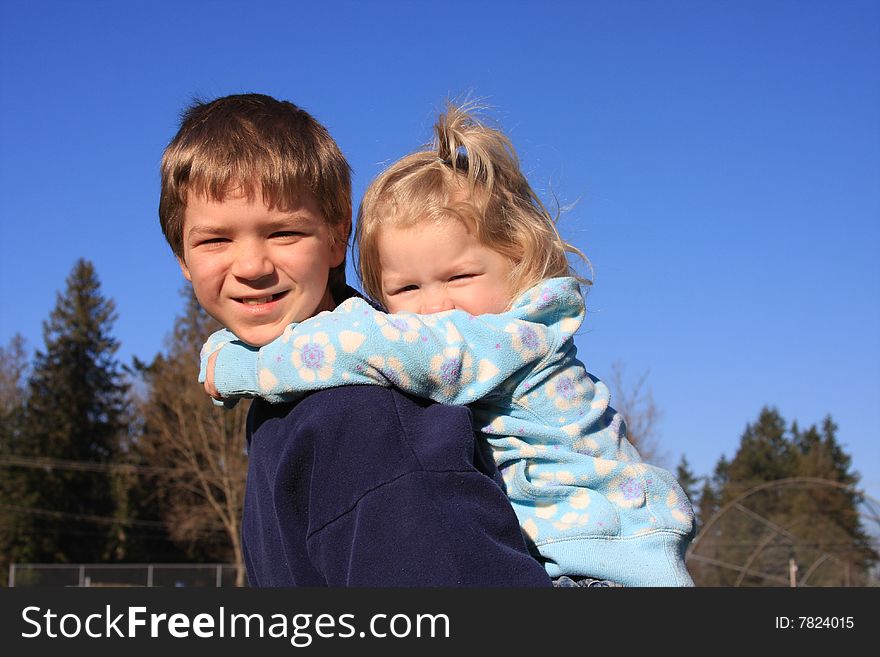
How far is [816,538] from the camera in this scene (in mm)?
21828

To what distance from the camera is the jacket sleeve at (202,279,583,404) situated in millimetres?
1852

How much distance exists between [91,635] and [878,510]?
19.2 m

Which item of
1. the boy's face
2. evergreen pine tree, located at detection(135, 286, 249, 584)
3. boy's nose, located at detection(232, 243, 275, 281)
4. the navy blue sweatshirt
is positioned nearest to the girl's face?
the boy's face

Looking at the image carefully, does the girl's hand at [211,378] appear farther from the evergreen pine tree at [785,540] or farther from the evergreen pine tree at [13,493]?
the evergreen pine tree at [13,493]

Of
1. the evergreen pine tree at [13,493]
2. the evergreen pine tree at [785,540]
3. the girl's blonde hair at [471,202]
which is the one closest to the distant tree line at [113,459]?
the evergreen pine tree at [13,493]

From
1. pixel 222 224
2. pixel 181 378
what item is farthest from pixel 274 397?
pixel 181 378

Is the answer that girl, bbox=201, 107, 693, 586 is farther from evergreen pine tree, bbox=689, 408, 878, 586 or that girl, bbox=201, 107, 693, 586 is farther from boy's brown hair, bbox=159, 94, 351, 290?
evergreen pine tree, bbox=689, 408, 878, 586

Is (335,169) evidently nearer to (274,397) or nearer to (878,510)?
(274,397)

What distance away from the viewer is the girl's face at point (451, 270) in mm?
2404

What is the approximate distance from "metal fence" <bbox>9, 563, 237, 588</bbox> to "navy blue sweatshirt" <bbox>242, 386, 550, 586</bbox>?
1287 inches

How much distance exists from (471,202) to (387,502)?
42.1 inches

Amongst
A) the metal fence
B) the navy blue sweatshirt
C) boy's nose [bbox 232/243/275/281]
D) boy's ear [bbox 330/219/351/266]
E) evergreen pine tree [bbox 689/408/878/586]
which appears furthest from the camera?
the metal fence

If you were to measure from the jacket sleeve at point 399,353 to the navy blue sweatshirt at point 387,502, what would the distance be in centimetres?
5

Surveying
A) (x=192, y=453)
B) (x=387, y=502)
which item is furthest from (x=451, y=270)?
(x=192, y=453)
